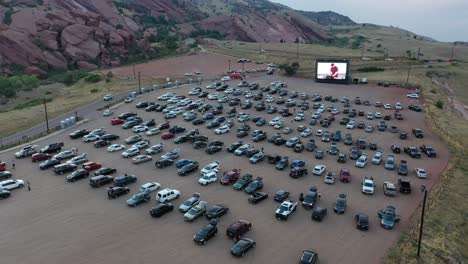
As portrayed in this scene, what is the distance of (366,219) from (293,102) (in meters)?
44.5

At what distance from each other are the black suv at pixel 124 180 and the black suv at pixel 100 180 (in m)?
0.89

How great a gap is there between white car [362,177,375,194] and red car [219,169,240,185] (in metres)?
12.9

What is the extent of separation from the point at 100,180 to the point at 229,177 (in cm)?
1316

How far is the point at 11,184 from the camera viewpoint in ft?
135

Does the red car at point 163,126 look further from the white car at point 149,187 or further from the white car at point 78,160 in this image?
the white car at point 149,187

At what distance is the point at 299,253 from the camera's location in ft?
99.0

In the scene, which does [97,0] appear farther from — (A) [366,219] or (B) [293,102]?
(A) [366,219]

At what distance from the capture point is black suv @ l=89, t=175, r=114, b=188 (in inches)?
1629

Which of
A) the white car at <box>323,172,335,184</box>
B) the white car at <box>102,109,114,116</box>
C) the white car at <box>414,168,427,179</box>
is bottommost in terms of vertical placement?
the white car at <box>414,168,427,179</box>

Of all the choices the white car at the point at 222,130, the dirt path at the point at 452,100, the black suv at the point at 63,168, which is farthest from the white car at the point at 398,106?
the black suv at the point at 63,168

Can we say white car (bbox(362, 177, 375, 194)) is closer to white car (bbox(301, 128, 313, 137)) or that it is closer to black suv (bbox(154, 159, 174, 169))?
white car (bbox(301, 128, 313, 137))

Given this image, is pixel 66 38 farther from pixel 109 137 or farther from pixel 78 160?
pixel 78 160

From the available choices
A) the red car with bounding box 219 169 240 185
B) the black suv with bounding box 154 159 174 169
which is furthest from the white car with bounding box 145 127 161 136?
the red car with bounding box 219 169 240 185

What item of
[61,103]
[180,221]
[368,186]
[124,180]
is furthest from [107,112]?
[368,186]
